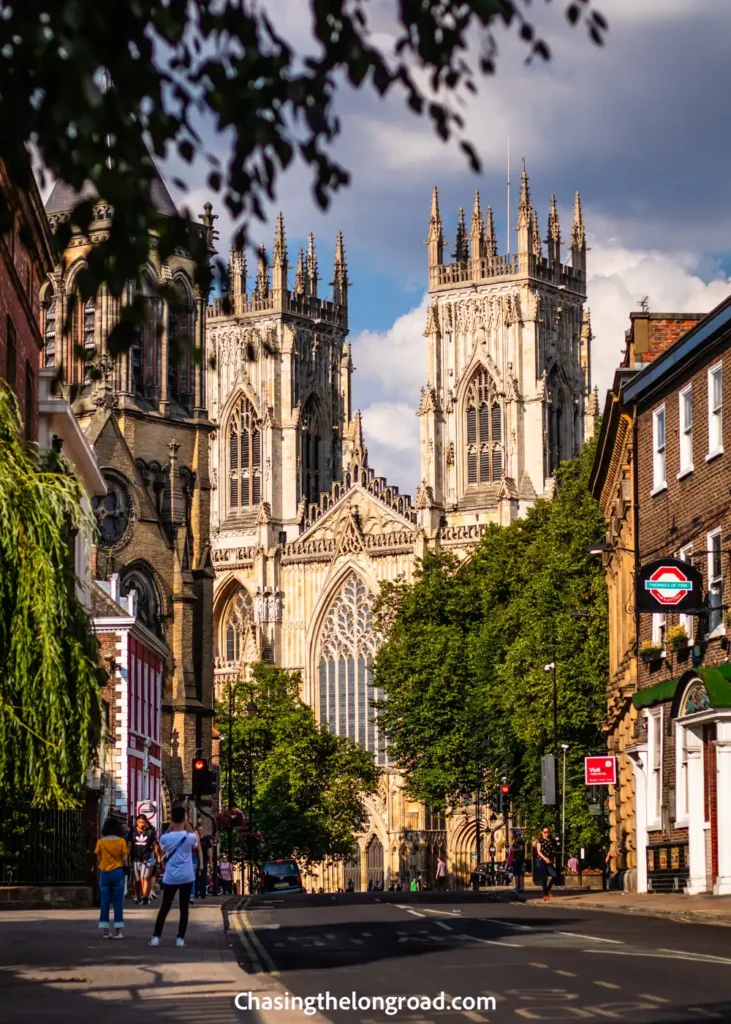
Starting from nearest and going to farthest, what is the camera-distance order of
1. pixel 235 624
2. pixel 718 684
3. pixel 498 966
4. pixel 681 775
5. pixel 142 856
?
pixel 498 966
pixel 718 684
pixel 681 775
pixel 142 856
pixel 235 624

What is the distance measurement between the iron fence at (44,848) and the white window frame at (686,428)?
12.2 meters

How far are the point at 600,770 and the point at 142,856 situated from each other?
9534 millimetres

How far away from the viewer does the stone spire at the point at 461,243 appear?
134 meters

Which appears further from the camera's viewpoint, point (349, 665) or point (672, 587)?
→ point (349, 665)

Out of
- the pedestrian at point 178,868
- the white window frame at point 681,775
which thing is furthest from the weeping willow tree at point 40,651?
the white window frame at point 681,775

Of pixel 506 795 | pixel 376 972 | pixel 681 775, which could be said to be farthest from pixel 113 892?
pixel 506 795

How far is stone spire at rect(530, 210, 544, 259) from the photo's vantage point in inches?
5162

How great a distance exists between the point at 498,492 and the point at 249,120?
116489mm

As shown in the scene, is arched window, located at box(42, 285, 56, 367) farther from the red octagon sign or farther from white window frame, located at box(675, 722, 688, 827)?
the red octagon sign

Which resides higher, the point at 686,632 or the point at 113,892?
the point at 686,632

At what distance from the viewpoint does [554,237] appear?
135125 mm

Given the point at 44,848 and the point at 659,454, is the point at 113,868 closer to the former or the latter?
the point at 44,848

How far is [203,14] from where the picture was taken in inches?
285

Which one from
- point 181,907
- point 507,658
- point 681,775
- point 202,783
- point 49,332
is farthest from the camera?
point 49,332
